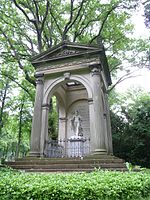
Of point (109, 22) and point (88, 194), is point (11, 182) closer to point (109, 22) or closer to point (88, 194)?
point (88, 194)

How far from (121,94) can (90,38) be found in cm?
1158

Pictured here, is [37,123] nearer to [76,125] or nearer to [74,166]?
[76,125]

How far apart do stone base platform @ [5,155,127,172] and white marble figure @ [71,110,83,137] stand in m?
4.28

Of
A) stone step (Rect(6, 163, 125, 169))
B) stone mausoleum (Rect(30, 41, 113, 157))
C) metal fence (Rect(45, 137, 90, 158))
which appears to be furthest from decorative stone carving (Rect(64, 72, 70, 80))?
stone step (Rect(6, 163, 125, 169))

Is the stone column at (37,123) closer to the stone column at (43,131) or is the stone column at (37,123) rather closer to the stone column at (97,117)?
the stone column at (43,131)

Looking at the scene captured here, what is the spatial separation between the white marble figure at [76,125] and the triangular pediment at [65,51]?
4.08 meters

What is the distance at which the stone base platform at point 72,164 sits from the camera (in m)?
7.46

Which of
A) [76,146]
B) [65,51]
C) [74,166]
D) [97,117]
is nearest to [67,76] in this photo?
[65,51]

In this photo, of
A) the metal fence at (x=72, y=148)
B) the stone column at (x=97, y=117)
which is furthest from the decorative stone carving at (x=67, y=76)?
the metal fence at (x=72, y=148)

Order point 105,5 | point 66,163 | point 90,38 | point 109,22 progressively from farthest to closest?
point 90,38
point 109,22
point 105,5
point 66,163

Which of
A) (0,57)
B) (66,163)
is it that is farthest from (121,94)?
(66,163)

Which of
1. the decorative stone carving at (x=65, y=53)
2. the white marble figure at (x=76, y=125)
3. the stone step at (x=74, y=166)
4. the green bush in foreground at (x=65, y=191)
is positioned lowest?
the green bush in foreground at (x=65, y=191)

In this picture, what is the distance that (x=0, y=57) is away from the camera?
50.2ft

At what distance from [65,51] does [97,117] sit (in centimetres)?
444
